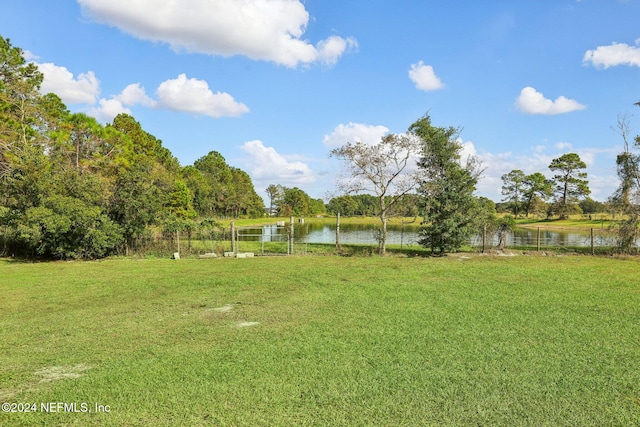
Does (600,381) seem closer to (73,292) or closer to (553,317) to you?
(553,317)

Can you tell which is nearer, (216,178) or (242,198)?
(216,178)

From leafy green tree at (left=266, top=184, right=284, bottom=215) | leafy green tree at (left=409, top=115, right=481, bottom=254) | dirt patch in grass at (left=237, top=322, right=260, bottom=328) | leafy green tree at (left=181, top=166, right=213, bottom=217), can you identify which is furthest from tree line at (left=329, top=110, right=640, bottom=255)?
leafy green tree at (left=266, top=184, right=284, bottom=215)

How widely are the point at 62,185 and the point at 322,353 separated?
41.9 ft

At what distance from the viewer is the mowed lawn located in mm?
3152

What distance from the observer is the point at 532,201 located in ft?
147

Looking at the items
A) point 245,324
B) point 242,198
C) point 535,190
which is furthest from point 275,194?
point 245,324

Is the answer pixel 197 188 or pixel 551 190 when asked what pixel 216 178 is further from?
pixel 551 190

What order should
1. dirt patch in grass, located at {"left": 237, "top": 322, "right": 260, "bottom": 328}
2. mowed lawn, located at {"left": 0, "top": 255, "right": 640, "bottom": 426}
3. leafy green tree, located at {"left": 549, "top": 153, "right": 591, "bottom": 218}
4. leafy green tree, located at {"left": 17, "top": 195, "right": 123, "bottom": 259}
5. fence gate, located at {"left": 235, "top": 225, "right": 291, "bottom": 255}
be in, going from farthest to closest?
leafy green tree, located at {"left": 549, "top": 153, "right": 591, "bottom": 218}, fence gate, located at {"left": 235, "top": 225, "right": 291, "bottom": 255}, leafy green tree, located at {"left": 17, "top": 195, "right": 123, "bottom": 259}, dirt patch in grass, located at {"left": 237, "top": 322, "right": 260, "bottom": 328}, mowed lawn, located at {"left": 0, "top": 255, "right": 640, "bottom": 426}

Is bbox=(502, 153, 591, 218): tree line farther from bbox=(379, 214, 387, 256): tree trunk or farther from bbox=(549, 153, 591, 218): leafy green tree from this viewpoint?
bbox=(379, 214, 387, 256): tree trunk

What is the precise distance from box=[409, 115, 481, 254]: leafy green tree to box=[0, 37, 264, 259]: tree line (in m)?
8.53

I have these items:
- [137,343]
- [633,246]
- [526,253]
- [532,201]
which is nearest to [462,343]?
[137,343]

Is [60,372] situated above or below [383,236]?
below

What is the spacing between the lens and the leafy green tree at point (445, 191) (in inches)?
573

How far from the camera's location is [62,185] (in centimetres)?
1329
